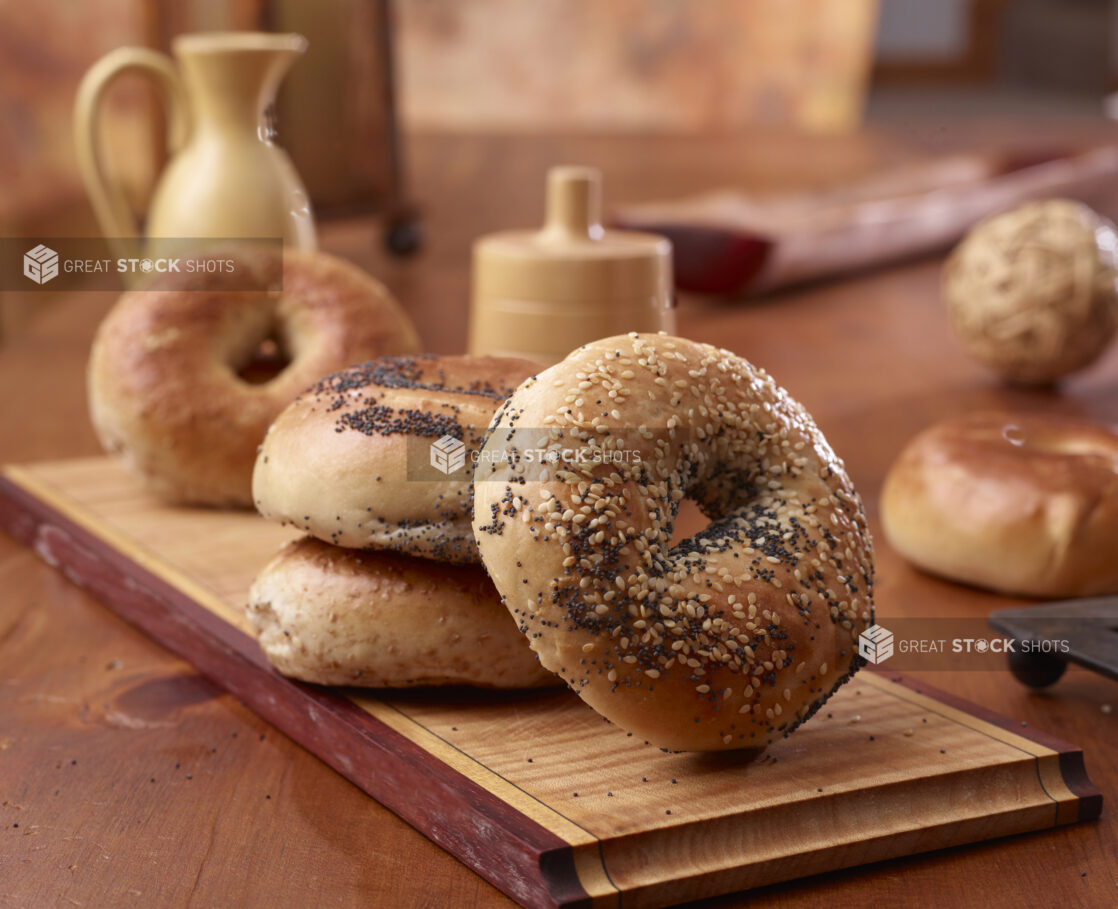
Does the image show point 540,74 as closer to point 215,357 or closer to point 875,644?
point 215,357

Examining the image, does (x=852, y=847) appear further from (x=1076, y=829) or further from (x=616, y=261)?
(x=616, y=261)

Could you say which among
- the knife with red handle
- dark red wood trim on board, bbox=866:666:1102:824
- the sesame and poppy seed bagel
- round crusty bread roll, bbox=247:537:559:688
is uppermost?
the sesame and poppy seed bagel

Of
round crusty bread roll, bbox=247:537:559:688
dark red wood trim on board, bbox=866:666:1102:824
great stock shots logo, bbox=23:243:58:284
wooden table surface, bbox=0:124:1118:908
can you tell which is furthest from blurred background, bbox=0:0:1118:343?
dark red wood trim on board, bbox=866:666:1102:824

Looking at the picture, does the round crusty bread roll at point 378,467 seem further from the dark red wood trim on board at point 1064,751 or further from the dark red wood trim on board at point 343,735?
the dark red wood trim on board at point 1064,751

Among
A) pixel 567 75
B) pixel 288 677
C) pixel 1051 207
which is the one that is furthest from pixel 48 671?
pixel 567 75


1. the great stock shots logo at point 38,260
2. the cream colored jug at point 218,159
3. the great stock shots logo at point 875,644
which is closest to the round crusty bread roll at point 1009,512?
the great stock shots logo at point 875,644

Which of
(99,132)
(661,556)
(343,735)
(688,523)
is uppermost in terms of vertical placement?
(99,132)

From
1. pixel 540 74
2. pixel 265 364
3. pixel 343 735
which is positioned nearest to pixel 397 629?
pixel 343 735

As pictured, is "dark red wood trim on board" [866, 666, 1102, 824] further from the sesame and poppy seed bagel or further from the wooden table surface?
the sesame and poppy seed bagel
